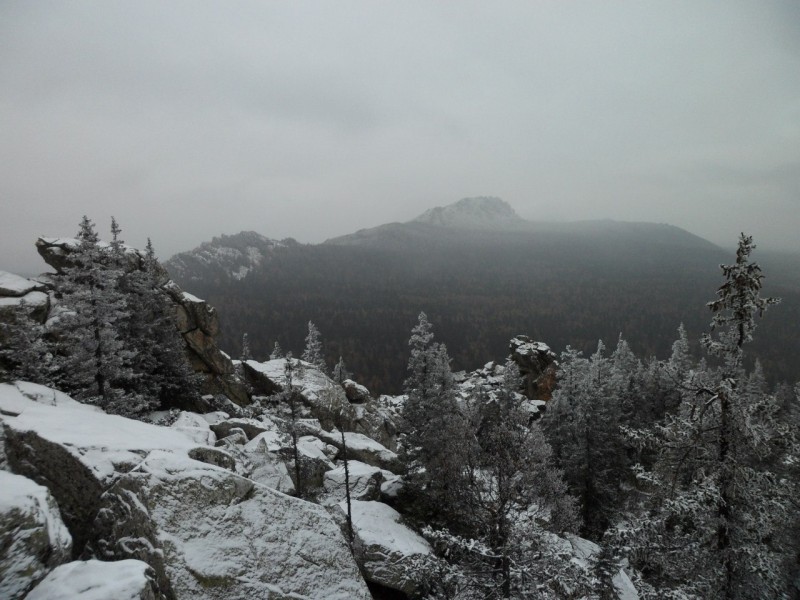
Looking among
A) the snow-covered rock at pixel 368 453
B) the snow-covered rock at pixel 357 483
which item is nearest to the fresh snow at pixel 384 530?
the snow-covered rock at pixel 357 483

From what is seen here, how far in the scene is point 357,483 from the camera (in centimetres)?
2281

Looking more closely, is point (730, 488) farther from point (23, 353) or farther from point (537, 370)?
point (537, 370)

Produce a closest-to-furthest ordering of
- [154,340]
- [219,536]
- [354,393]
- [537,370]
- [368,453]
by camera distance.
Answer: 1. [219,536]
2. [154,340]
3. [368,453]
4. [354,393]
5. [537,370]

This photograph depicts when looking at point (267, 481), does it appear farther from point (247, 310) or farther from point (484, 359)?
point (247, 310)

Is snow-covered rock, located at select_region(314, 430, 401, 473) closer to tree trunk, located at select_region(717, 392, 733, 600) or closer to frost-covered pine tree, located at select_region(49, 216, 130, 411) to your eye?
frost-covered pine tree, located at select_region(49, 216, 130, 411)

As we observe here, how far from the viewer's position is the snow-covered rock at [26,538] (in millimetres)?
5527

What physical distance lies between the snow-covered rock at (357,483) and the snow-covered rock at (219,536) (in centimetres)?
1390

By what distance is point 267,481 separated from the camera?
20.1 m

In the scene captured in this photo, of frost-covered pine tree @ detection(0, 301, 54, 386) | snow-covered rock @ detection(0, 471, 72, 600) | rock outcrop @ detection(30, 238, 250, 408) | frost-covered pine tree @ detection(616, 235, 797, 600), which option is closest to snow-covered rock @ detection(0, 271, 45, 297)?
frost-covered pine tree @ detection(0, 301, 54, 386)

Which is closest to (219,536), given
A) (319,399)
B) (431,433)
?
(431,433)

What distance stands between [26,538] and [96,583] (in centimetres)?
132

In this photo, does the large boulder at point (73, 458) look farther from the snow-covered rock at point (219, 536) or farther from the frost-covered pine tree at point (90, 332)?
the frost-covered pine tree at point (90, 332)

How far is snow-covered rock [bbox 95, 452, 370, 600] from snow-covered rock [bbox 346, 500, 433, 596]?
7.64 meters

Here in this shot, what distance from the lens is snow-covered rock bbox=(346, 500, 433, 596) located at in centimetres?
1623
